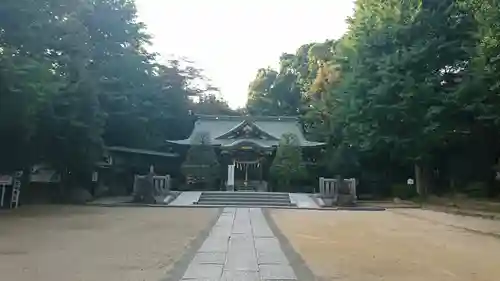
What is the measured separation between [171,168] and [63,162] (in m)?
11.6

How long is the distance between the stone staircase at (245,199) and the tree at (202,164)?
13.9ft

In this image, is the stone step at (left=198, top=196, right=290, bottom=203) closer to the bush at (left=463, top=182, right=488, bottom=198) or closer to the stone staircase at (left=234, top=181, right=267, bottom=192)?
the stone staircase at (left=234, top=181, right=267, bottom=192)

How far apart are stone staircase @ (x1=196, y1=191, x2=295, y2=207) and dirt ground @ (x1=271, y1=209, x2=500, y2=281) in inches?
291

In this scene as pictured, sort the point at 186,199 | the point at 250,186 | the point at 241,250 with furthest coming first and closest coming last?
the point at 250,186 < the point at 186,199 < the point at 241,250

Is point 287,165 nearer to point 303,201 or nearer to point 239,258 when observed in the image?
point 303,201

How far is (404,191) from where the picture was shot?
25.0m

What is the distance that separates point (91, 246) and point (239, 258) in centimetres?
249

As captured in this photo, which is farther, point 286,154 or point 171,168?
point 171,168

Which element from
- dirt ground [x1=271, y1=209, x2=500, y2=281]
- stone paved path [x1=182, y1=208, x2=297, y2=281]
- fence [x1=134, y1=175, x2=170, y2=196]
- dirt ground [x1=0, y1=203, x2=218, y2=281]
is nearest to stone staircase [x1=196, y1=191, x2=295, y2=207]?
fence [x1=134, y1=175, x2=170, y2=196]

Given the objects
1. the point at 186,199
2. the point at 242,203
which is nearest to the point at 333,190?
the point at 242,203

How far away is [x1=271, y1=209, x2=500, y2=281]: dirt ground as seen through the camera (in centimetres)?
595

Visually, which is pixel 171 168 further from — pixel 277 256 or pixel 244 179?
pixel 277 256

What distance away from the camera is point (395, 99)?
71.8 feet

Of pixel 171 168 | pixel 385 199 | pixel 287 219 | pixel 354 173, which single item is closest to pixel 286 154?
pixel 354 173
